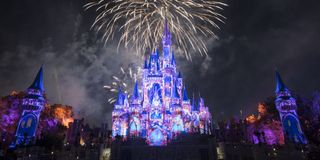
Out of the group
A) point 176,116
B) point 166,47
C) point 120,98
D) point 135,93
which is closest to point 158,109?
point 176,116

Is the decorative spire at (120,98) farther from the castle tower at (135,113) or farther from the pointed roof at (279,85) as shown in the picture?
the pointed roof at (279,85)

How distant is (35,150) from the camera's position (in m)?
20.1

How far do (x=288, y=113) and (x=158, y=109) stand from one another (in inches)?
1179

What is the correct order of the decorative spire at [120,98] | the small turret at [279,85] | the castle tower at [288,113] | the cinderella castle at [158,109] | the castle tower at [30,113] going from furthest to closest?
the decorative spire at [120,98]
the cinderella castle at [158,109]
the small turret at [279,85]
the castle tower at [288,113]
the castle tower at [30,113]

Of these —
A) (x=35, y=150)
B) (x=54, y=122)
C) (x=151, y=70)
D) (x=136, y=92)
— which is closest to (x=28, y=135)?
(x=54, y=122)

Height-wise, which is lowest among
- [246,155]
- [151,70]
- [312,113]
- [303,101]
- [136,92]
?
[246,155]

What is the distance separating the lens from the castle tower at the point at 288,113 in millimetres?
35594

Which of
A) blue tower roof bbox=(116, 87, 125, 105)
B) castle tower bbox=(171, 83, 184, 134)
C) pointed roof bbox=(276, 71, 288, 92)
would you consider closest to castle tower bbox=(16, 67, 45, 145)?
blue tower roof bbox=(116, 87, 125, 105)

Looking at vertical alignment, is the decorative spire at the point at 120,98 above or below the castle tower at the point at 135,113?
above

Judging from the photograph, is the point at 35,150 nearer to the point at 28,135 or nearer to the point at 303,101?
the point at 28,135

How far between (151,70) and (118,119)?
18001 millimetres

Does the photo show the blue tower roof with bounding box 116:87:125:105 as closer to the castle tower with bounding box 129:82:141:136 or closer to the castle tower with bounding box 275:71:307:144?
the castle tower with bounding box 129:82:141:136

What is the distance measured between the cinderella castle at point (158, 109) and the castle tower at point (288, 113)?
1791 cm

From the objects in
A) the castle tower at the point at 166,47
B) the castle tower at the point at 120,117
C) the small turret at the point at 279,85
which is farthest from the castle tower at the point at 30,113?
the small turret at the point at 279,85
